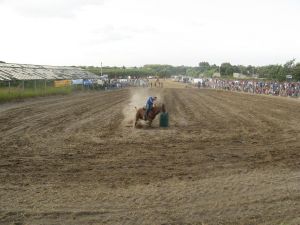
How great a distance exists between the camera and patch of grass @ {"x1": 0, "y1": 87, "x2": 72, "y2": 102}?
3625cm

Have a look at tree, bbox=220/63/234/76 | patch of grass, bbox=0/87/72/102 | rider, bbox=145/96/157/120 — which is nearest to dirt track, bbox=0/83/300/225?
rider, bbox=145/96/157/120

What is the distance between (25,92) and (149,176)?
3337 centimetres

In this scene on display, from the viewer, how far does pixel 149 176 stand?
34.2 ft

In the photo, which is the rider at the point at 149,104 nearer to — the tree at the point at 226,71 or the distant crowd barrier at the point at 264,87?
the distant crowd barrier at the point at 264,87

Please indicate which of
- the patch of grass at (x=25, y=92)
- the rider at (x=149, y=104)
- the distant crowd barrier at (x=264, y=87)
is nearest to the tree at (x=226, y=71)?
the distant crowd barrier at (x=264, y=87)

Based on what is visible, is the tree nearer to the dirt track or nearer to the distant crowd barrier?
the distant crowd barrier

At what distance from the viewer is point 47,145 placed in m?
14.7

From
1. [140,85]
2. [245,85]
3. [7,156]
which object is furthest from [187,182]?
[140,85]

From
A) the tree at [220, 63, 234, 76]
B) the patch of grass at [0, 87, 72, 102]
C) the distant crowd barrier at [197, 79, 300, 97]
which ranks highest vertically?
the tree at [220, 63, 234, 76]

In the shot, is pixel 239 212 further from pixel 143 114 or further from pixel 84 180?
pixel 143 114

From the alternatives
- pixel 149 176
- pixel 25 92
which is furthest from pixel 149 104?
pixel 25 92

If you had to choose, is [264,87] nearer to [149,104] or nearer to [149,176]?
[149,104]

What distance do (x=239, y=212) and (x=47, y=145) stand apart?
28.4 feet

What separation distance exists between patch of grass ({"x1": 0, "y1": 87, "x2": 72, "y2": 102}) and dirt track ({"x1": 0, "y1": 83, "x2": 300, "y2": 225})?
18.6m
